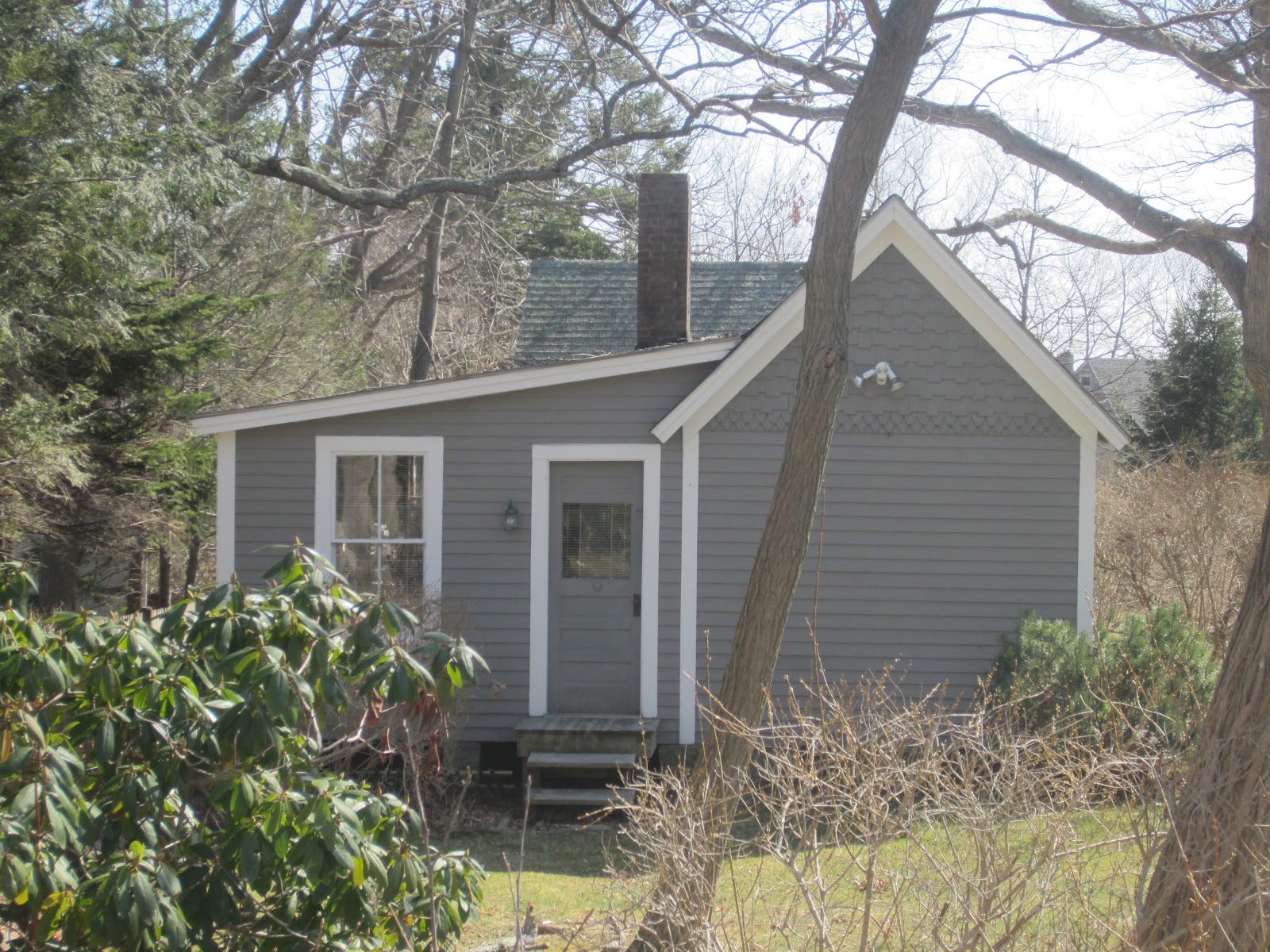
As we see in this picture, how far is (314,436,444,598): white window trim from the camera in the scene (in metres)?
9.49

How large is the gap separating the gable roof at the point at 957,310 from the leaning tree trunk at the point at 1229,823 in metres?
5.02

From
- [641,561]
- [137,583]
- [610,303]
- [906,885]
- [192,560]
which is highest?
[610,303]

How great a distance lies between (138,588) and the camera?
13867 mm

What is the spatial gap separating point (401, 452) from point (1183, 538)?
407 inches

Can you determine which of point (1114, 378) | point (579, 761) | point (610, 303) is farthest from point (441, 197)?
point (1114, 378)

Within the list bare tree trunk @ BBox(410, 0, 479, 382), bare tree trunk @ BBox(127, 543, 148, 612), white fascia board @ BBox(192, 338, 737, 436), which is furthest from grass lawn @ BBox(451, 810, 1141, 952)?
bare tree trunk @ BBox(410, 0, 479, 382)

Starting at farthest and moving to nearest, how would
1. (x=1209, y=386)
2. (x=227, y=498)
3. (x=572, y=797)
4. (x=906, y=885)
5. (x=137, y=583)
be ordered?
1. (x=1209, y=386)
2. (x=137, y=583)
3. (x=227, y=498)
4. (x=572, y=797)
5. (x=906, y=885)

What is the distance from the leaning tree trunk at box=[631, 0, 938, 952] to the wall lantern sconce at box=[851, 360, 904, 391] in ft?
11.8

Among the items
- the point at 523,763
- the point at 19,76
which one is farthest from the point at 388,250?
the point at 523,763

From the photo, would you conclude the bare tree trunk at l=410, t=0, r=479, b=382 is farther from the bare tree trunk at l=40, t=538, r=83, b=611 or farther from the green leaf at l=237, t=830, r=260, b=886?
the green leaf at l=237, t=830, r=260, b=886

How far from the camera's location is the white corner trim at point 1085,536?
9.43m

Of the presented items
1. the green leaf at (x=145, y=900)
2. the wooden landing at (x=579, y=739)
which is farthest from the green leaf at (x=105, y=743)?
the wooden landing at (x=579, y=739)

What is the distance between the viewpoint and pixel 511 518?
31.0ft

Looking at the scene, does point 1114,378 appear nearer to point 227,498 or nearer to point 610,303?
point 610,303
